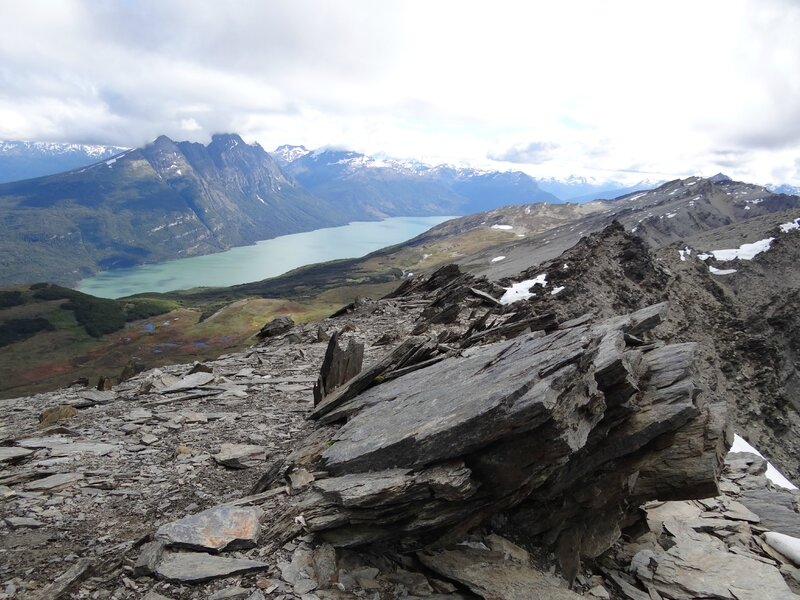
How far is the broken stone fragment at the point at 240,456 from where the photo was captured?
591 inches

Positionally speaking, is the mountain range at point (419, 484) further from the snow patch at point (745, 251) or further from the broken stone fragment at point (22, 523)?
the snow patch at point (745, 251)

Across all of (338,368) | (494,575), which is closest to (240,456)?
(338,368)

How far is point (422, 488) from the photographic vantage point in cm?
1023

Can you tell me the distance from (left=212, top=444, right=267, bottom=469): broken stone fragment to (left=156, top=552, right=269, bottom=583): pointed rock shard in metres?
4.85

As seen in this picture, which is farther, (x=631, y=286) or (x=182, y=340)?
(x=182, y=340)

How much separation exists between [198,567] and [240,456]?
5.76 metres

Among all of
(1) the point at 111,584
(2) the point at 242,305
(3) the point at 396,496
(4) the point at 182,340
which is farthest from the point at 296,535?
(2) the point at 242,305

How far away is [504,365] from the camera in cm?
1372

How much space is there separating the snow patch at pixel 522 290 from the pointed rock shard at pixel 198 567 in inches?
1177

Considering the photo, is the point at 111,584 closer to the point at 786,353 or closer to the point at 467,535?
the point at 467,535

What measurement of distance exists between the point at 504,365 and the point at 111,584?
10.3m

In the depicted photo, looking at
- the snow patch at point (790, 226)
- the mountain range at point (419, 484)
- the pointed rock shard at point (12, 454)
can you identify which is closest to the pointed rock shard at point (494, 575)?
the mountain range at point (419, 484)

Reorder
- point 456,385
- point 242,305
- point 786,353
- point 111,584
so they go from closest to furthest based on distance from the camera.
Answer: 1. point 111,584
2. point 456,385
3. point 786,353
4. point 242,305

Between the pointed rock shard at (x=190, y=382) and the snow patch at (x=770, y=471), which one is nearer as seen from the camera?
the pointed rock shard at (x=190, y=382)
